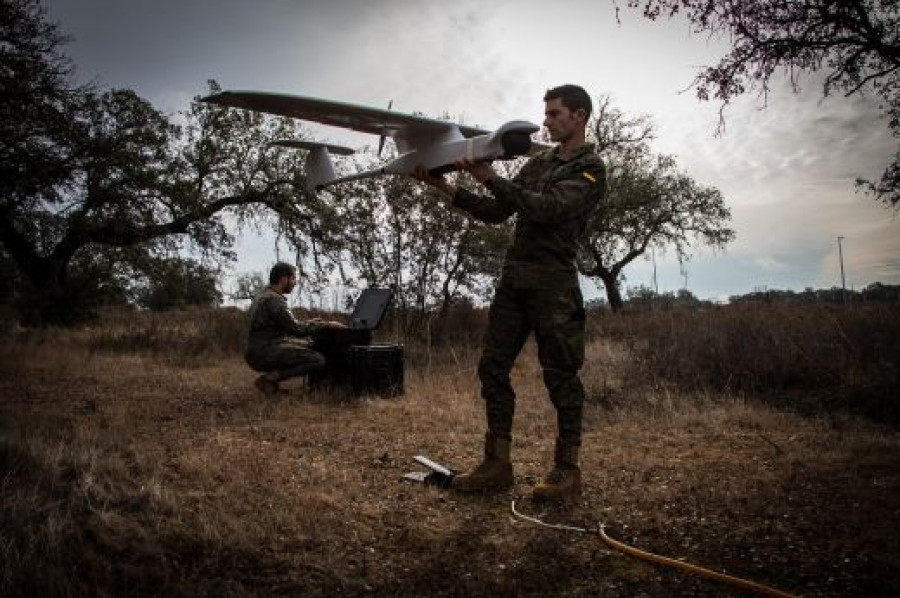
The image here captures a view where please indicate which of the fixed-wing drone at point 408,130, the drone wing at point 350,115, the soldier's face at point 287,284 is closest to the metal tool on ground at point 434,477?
the fixed-wing drone at point 408,130

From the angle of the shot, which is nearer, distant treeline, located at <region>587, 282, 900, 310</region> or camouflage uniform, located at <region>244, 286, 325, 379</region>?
camouflage uniform, located at <region>244, 286, 325, 379</region>

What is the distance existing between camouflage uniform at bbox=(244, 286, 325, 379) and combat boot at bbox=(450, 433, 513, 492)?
4.03 m

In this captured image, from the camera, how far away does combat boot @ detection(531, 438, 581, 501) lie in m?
3.49

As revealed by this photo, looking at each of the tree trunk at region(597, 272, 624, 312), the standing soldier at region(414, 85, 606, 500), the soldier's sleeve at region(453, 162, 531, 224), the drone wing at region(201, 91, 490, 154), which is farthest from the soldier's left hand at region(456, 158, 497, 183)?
the tree trunk at region(597, 272, 624, 312)

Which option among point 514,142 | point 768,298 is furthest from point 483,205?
→ point 768,298

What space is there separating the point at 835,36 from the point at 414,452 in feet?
15.9

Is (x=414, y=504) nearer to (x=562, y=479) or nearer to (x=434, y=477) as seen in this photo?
(x=434, y=477)

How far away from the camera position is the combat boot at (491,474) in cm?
372

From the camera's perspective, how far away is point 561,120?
3.66 m

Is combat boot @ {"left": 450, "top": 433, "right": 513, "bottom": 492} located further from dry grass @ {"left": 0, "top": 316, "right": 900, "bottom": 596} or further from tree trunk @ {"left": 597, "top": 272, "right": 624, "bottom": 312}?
tree trunk @ {"left": 597, "top": 272, "right": 624, "bottom": 312}

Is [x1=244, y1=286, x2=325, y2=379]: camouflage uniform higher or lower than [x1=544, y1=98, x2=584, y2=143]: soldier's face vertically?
lower

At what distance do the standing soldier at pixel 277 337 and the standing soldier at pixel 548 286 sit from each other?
4.01m

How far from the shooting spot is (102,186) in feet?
47.7

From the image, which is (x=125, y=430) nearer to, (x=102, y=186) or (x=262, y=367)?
(x=262, y=367)
